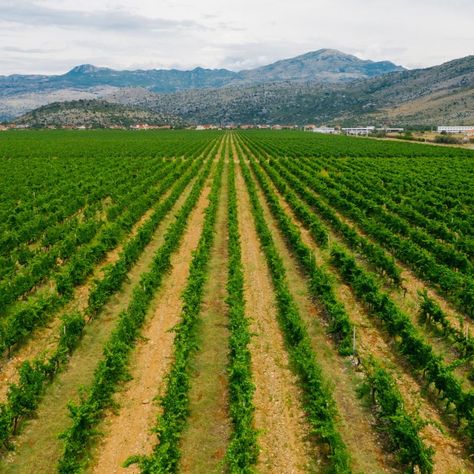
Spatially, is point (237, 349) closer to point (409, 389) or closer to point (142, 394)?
point (142, 394)

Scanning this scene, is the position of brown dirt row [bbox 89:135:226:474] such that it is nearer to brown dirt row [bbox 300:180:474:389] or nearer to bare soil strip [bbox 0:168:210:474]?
bare soil strip [bbox 0:168:210:474]

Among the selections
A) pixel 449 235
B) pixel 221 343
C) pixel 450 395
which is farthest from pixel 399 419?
pixel 449 235

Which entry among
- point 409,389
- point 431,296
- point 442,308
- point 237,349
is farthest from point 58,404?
point 431,296

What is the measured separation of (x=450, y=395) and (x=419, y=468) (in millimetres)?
2344

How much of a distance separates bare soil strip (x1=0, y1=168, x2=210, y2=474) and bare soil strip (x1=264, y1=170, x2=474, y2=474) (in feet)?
23.3

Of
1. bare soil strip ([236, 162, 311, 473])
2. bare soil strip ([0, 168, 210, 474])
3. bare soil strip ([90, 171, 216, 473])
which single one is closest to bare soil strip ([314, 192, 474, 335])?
bare soil strip ([236, 162, 311, 473])

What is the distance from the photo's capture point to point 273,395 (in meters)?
12.1

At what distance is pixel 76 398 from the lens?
470 inches

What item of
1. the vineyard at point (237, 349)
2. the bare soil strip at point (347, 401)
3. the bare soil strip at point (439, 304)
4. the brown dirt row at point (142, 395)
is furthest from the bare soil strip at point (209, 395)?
the bare soil strip at point (439, 304)

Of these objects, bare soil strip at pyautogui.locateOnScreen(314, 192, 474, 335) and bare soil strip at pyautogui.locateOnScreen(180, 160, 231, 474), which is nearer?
bare soil strip at pyautogui.locateOnScreen(180, 160, 231, 474)

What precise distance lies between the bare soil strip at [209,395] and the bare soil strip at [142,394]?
3.04 feet

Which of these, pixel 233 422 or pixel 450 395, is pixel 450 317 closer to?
pixel 450 395

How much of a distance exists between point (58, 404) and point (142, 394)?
7.05 feet

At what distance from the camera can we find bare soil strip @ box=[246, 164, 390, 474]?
32.6 ft
